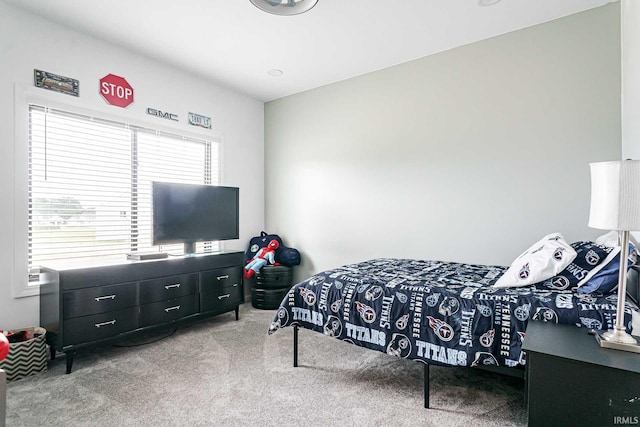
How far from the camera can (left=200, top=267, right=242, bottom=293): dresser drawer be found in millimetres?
3472

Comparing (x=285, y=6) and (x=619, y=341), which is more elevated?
(x=285, y=6)

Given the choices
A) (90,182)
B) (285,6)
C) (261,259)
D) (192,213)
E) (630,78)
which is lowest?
(261,259)

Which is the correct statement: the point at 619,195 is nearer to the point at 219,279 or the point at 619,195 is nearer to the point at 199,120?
the point at 219,279

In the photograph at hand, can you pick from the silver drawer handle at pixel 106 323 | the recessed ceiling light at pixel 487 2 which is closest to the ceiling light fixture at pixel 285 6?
the recessed ceiling light at pixel 487 2

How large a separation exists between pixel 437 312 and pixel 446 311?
0.18 feet

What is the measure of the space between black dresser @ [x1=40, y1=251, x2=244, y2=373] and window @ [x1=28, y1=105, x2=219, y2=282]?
419 mm

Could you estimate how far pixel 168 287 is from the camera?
3.15 m

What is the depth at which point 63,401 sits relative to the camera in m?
2.10

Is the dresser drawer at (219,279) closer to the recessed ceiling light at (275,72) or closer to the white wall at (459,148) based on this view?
the white wall at (459,148)

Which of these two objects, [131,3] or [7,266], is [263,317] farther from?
[131,3]

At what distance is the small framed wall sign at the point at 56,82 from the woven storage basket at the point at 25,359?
2.02m

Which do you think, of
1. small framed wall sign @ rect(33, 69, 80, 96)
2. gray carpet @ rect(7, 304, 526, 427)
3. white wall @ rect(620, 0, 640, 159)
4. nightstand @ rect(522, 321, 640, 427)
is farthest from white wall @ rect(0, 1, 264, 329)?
white wall @ rect(620, 0, 640, 159)

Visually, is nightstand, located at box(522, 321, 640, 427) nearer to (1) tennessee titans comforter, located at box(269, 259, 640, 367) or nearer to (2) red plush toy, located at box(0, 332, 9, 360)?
(1) tennessee titans comforter, located at box(269, 259, 640, 367)

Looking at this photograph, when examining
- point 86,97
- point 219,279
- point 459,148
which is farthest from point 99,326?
point 459,148
